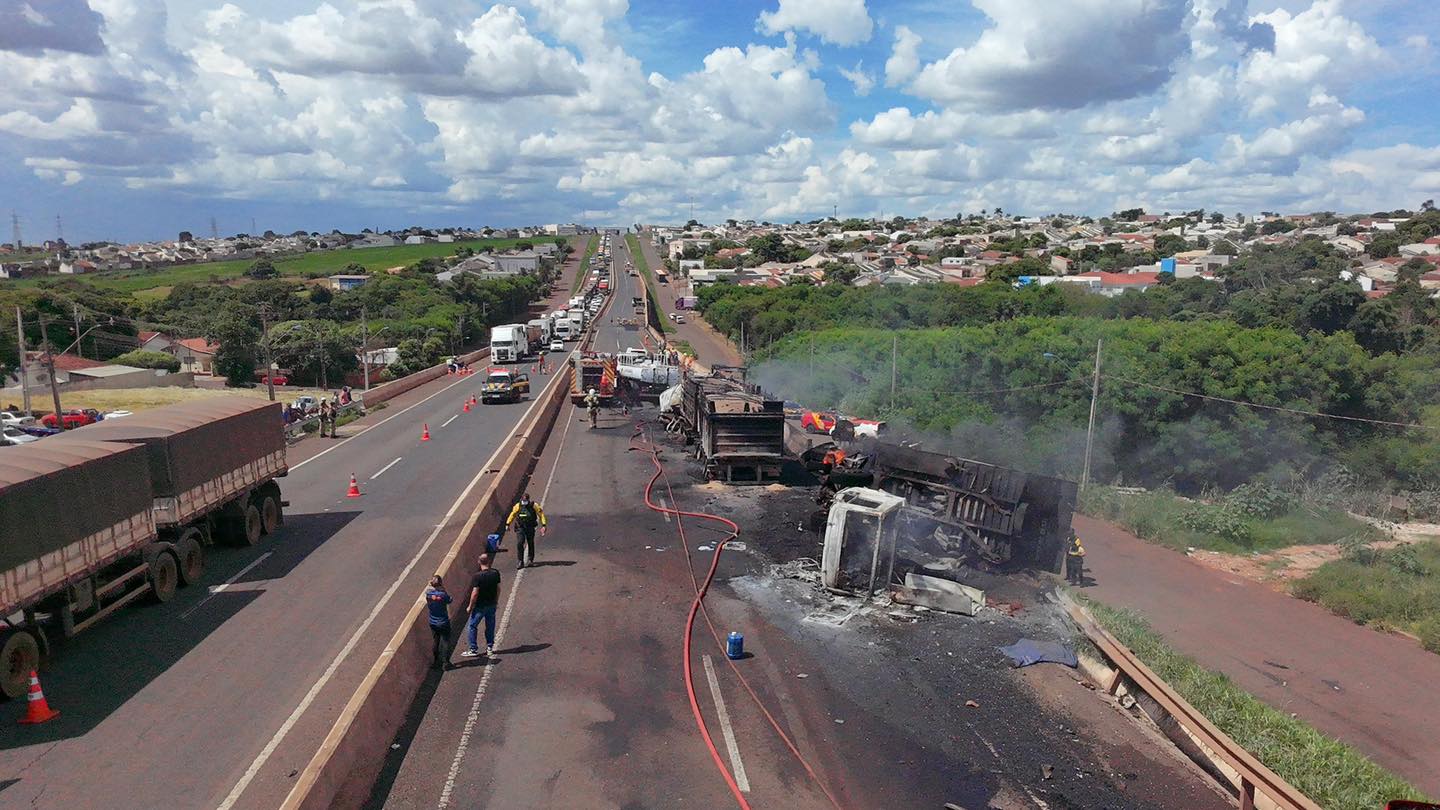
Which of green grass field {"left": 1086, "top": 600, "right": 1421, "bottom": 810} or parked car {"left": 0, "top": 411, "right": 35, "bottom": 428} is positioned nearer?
green grass field {"left": 1086, "top": 600, "right": 1421, "bottom": 810}

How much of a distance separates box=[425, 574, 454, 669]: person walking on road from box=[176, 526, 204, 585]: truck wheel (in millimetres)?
5897

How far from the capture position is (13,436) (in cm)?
3531

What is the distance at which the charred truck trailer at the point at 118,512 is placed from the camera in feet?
34.4

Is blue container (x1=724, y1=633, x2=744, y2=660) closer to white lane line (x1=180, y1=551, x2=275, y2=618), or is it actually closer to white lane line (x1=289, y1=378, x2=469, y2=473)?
white lane line (x1=180, y1=551, x2=275, y2=618)

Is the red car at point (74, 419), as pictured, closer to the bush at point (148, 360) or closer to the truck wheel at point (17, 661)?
the bush at point (148, 360)

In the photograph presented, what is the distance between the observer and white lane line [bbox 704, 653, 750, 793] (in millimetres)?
8891

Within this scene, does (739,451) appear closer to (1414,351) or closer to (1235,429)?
(1235,429)

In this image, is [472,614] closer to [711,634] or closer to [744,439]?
[711,634]

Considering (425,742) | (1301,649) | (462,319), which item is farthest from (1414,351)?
(462,319)

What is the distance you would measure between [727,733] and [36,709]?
784 cm

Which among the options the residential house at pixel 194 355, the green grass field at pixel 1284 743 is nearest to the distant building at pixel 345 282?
the residential house at pixel 194 355

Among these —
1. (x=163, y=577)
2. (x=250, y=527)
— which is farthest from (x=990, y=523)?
(x=250, y=527)

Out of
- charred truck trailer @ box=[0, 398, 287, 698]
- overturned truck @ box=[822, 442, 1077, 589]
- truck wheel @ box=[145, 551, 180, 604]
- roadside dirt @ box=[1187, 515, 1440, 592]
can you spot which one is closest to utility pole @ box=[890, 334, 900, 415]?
roadside dirt @ box=[1187, 515, 1440, 592]

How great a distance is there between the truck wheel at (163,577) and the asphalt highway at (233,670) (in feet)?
0.65
